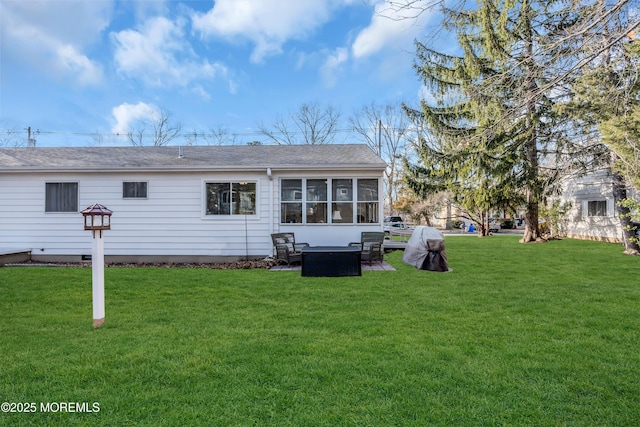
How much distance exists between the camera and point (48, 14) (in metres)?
9.05

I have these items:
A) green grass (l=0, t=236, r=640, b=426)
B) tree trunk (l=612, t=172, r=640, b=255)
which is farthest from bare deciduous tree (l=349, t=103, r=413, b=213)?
green grass (l=0, t=236, r=640, b=426)

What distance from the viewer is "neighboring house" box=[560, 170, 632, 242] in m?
15.4

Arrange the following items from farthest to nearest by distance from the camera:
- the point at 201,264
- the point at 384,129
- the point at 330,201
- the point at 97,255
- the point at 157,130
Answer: the point at 384,129 → the point at 157,130 → the point at 330,201 → the point at 201,264 → the point at 97,255

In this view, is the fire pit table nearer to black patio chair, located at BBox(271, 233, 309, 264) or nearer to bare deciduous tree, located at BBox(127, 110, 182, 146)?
black patio chair, located at BBox(271, 233, 309, 264)

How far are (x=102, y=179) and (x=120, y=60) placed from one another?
9.93 meters

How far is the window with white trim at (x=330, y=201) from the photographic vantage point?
9422 mm

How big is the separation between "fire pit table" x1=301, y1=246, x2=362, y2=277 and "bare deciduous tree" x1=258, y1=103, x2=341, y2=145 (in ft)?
75.9

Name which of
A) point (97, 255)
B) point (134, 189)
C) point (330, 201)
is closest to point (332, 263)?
point (330, 201)

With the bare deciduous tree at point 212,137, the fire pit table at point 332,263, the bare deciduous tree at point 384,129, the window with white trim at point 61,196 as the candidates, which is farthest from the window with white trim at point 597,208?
the bare deciduous tree at point 212,137

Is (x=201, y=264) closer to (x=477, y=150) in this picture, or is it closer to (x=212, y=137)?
(x=477, y=150)

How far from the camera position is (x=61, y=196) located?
9.62 metres

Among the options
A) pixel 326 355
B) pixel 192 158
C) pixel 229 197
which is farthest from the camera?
pixel 192 158

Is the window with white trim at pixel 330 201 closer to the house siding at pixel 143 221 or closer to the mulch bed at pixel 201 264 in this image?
the house siding at pixel 143 221

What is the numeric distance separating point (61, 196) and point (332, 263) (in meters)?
8.10
